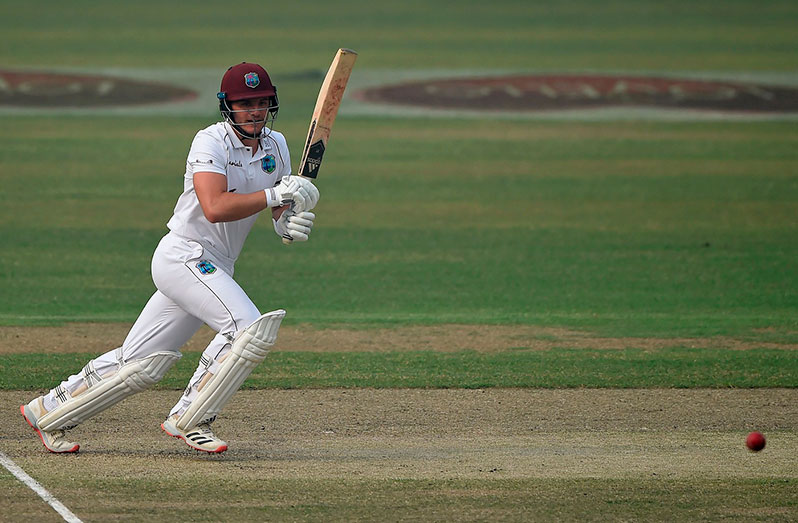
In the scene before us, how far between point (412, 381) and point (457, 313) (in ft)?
8.62

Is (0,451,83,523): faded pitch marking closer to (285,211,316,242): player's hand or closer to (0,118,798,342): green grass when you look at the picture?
(285,211,316,242): player's hand

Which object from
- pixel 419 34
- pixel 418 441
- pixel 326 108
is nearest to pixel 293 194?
pixel 326 108

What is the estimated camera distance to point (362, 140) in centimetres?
2203

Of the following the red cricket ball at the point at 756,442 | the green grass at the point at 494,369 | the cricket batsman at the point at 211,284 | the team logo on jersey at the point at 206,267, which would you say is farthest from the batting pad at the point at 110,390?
the red cricket ball at the point at 756,442

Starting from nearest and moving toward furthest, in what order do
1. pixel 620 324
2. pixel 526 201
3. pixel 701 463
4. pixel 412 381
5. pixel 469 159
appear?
pixel 701 463 < pixel 412 381 < pixel 620 324 < pixel 526 201 < pixel 469 159

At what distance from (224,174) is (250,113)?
34cm

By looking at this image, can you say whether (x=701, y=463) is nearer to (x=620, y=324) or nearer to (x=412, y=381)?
(x=412, y=381)

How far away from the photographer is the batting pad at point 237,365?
617 centimetres

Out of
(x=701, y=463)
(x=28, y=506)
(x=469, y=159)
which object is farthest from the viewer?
(x=469, y=159)

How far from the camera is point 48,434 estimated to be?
655 centimetres

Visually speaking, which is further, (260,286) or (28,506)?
(260,286)

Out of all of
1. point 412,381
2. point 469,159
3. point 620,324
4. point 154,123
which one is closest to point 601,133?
point 469,159

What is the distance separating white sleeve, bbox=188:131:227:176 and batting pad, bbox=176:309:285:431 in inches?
29.4

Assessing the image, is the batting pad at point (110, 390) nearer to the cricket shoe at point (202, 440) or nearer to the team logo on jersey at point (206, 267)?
the cricket shoe at point (202, 440)
